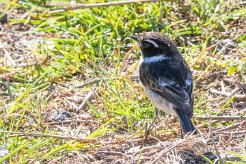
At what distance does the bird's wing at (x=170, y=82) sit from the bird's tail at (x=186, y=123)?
0.05 m

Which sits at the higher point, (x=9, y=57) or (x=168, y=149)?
(x=9, y=57)

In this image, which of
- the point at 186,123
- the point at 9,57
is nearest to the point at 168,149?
the point at 186,123

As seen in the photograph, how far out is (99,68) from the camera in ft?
30.4

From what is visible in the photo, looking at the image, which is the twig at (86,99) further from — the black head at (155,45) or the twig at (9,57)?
the twig at (9,57)

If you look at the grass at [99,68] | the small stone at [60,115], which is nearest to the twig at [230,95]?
the grass at [99,68]

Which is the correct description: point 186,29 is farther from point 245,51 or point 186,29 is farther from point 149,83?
point 149,83

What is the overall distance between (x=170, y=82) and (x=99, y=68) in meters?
1.37

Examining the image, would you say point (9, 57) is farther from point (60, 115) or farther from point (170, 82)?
point (170, 82)

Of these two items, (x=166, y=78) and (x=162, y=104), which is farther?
(x=166, y=78)

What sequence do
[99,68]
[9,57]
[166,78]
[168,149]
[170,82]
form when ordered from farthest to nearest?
[9,57], [99,68], [166,78], [170,82], [168,149]

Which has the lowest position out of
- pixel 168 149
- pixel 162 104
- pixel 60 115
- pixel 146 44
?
pixel 60 115

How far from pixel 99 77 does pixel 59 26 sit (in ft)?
4.65

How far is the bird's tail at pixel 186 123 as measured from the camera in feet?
24.4

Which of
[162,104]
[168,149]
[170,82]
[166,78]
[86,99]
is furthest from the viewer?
[86,99]
